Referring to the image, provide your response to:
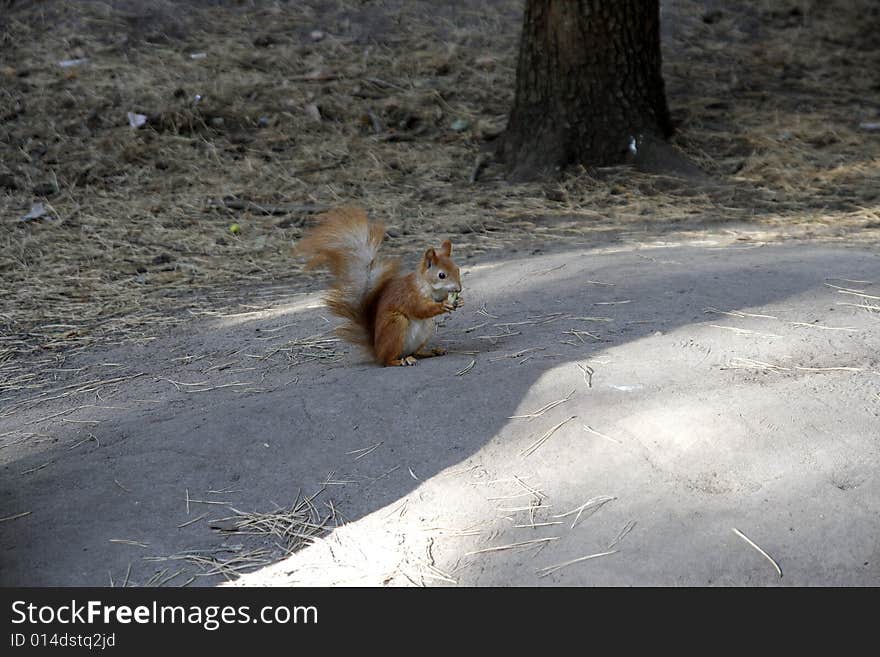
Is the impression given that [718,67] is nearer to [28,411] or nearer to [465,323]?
[465,323]

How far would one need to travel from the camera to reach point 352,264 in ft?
15.5

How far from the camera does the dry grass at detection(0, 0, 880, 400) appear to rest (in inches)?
271

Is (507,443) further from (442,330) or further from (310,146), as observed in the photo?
(310,146)

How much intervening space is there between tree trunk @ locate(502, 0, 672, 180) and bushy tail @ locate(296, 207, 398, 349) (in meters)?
4.08

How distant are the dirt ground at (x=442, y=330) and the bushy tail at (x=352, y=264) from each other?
254mm

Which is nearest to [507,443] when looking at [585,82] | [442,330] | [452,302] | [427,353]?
[452,302]

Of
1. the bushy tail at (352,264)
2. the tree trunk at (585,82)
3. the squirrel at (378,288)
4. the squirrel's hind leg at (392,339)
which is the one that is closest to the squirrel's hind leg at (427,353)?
the squirrel at (378,288)

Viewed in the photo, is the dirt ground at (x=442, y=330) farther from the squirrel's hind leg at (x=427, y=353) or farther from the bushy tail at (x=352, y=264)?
the bushy tail at (x=352, y=264)

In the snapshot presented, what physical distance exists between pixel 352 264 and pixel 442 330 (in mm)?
715

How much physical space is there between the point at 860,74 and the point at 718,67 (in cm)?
172

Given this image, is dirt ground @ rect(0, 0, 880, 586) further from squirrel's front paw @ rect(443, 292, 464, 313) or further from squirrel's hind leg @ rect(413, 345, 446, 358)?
squirrel's front paw @ rect(443, 292, 464, 313)

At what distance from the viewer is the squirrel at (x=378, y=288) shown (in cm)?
446

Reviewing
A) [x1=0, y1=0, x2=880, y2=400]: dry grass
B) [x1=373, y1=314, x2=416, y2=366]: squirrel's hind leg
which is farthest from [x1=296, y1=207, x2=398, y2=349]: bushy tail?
[x1=0, y1=0, x2=880, y2=400]: dry grass

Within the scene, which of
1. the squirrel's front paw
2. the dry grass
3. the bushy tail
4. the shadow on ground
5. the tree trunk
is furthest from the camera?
the tree trunk
